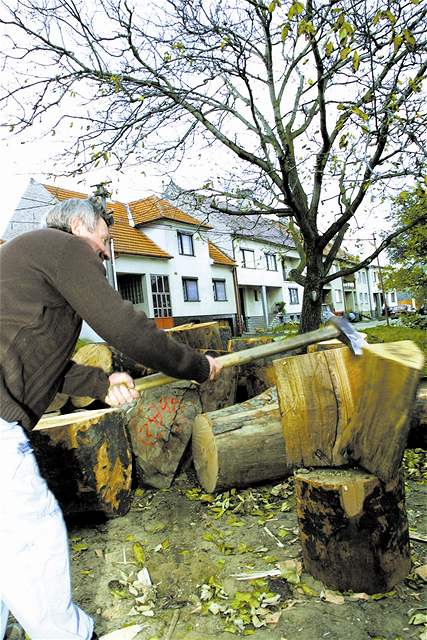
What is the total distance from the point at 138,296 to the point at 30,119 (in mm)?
13786

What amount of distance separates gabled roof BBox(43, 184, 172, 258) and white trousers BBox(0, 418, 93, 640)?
17.7 metres

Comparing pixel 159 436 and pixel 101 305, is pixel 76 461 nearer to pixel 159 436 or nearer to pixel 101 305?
pixel 159 436

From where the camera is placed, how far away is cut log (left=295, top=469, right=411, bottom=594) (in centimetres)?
198

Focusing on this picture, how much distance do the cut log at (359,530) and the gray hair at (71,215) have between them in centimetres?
162

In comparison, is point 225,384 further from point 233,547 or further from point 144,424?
point 233,547

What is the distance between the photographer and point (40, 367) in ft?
5.10

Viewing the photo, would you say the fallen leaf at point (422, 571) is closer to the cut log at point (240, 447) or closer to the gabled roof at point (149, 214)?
the cut log at point (240, 447)

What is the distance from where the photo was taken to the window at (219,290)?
83.1 feet

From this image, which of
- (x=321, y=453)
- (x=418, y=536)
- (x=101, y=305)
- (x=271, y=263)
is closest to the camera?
(x=101, y=305)

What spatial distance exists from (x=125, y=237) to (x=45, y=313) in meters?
19.3

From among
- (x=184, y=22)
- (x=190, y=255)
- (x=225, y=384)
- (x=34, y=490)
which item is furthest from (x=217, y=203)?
(x=190, y=255)

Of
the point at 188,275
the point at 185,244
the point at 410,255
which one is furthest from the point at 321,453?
the point at 185,244

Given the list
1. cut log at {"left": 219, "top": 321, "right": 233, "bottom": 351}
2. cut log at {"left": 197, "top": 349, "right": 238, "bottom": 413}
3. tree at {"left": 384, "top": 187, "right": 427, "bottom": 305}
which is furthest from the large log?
tree at {"left": 384, "top": 187, "right": 427, "bottom": 305}

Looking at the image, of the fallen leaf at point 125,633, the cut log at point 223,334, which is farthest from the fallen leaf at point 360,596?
the cut log at point 223,334
